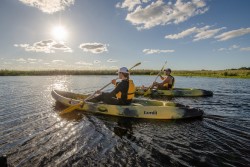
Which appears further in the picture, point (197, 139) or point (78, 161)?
point (197, 139)

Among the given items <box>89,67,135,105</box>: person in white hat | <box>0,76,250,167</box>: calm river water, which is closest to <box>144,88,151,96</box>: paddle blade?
<box>89,67,135,105</box>: person in white hat

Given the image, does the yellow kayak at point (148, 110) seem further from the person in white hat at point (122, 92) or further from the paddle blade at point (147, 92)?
the paddle blade at point (147, 92)

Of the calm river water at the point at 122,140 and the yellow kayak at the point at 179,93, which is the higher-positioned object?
the yellow kayak at the point at 179,93

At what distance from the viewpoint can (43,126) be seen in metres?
9.01

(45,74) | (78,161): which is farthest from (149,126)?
(45,74)

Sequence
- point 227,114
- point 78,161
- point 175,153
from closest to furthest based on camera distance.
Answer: point 78,161, point 175,153, point 227,114

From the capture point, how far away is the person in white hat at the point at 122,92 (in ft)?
33.3

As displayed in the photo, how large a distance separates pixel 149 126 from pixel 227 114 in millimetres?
4480

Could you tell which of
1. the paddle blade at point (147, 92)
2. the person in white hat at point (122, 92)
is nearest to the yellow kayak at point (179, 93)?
the paddle blade at point (147, 92)

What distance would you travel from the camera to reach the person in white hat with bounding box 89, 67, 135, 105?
10.2 m

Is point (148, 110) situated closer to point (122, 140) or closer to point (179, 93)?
point (122, 140)

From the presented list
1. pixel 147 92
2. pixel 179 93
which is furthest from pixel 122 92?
pixel 179 93

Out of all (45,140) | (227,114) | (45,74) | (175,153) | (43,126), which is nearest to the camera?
(175,153)

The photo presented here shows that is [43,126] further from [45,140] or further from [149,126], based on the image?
[149,126]
